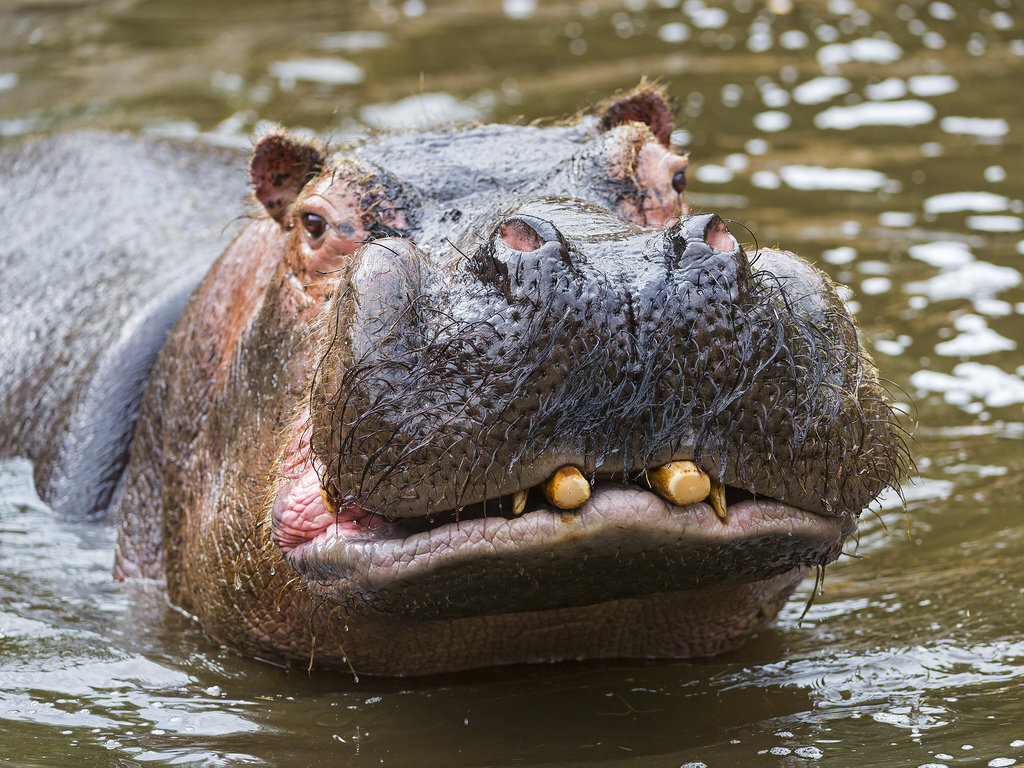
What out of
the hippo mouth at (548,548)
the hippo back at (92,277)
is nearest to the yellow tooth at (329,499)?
the hippo mouth at (548,548)

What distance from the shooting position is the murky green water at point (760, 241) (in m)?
3.81

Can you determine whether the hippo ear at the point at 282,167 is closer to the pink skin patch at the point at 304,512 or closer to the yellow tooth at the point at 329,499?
the pink skin patch at the point at 304,512

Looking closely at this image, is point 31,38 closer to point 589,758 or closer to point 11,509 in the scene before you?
point 11,509

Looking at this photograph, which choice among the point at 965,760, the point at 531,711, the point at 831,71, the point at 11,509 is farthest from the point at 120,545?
the point at 831,71

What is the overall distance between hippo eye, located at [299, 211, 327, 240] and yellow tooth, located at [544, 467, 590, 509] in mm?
1301

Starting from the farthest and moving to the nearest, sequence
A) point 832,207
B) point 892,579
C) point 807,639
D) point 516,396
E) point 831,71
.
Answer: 1. point 831,71
2. point 832,207
3. point 892,579
4. point 807,639
5. point 516,396

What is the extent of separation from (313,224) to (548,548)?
4.61 ft

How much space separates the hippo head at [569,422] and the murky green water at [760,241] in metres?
0.49

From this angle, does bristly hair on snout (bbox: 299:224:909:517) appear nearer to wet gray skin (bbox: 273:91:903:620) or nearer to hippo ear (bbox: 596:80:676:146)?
wet gray skin (bbox: 273:91:903:620)

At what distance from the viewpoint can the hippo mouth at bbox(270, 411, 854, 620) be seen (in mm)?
3129

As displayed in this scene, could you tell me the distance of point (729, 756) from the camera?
3.58 meters

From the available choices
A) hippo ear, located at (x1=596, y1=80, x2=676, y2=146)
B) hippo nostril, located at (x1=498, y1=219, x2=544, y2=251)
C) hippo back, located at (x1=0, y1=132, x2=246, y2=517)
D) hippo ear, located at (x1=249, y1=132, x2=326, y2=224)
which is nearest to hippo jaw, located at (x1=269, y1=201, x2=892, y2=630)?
hippo nostril, located at (x1=498, y1=219, x2=544, y2=251)

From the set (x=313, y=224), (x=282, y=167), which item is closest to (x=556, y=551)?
(x=313, y=224)

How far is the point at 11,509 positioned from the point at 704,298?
3616 millimetres
